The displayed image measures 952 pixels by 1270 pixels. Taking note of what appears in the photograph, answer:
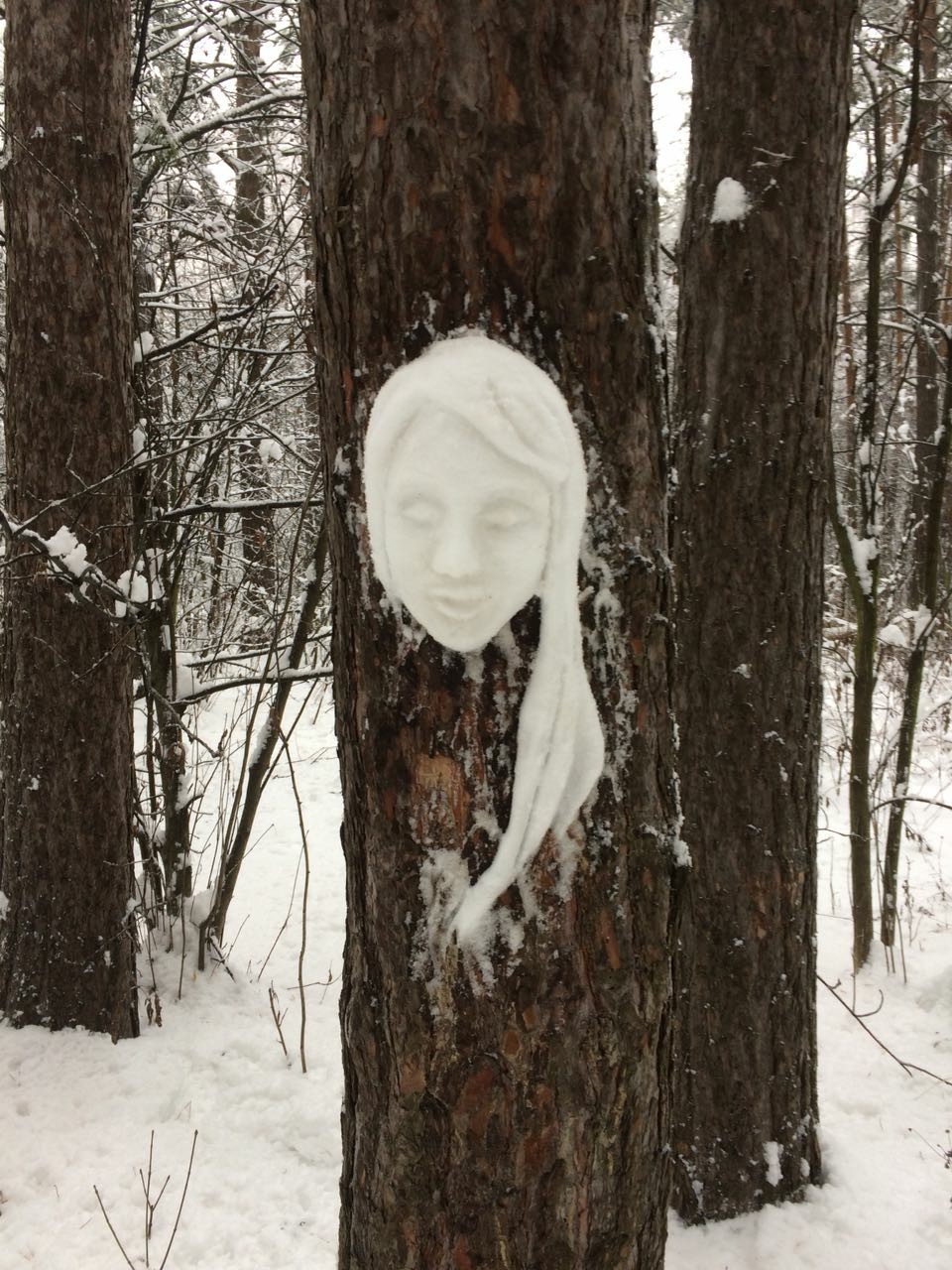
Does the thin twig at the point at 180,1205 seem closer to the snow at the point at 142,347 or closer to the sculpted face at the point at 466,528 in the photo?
the sculpted face at the point at 466,528

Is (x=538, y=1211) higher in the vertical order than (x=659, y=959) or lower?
lower

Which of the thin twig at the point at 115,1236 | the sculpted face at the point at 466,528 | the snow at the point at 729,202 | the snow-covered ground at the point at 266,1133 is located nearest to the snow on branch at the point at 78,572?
the snow-covered ground at the point at 266,1133

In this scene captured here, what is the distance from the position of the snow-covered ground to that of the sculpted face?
0.94 meters

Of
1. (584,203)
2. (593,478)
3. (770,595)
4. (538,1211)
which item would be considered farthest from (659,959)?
(770,595)

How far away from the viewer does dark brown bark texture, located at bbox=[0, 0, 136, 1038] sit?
10.2ft

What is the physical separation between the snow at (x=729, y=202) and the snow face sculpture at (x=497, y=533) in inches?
59.3

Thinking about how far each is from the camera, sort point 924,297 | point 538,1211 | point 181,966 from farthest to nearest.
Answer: point 924,297 → point 181,966 → point 538,1211

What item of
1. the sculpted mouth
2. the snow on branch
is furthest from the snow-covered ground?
the snow on branch

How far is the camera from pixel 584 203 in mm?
1193

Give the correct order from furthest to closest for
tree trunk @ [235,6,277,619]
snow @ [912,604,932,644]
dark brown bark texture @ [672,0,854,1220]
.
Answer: tree trunk @ [235,6,277,619]
snow @ [912,604,932,644]
dark brown bark texture @ [672,0,854,1220]

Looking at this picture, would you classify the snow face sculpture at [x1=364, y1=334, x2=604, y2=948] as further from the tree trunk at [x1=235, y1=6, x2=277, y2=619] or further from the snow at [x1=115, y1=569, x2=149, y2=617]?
the tree trunk at [x1=235, y1=6, x2=277, y2=619]

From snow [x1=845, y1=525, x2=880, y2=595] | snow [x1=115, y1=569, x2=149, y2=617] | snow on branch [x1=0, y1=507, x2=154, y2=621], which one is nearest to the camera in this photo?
snow on branch [x1=0, y1=507, x2=154, y2=621]

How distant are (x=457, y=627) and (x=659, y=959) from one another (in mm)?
575

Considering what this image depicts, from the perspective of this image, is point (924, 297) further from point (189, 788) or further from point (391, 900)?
point (391, 900)
